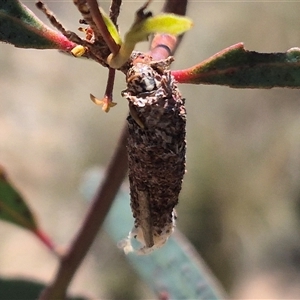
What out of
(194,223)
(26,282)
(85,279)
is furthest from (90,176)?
(194,223)

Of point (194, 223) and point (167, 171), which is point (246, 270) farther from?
point (167, 171)

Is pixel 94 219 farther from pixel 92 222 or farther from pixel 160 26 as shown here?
pixel 160 26

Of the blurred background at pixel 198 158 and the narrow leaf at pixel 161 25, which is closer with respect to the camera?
the narrow leaf at pixel 161 25

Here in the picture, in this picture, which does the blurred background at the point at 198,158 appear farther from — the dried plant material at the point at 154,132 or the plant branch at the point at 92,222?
the dried plant material at the point at 154,132

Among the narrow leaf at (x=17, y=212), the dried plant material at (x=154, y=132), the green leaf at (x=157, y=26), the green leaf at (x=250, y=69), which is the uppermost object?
the green leaf at (x=157, y=26)

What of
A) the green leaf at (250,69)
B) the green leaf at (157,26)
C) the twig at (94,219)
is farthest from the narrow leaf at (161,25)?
the twig at (94,219)

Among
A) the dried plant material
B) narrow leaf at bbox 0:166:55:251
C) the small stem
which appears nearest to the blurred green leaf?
narrow leaf at bbox 0:166:55:251
